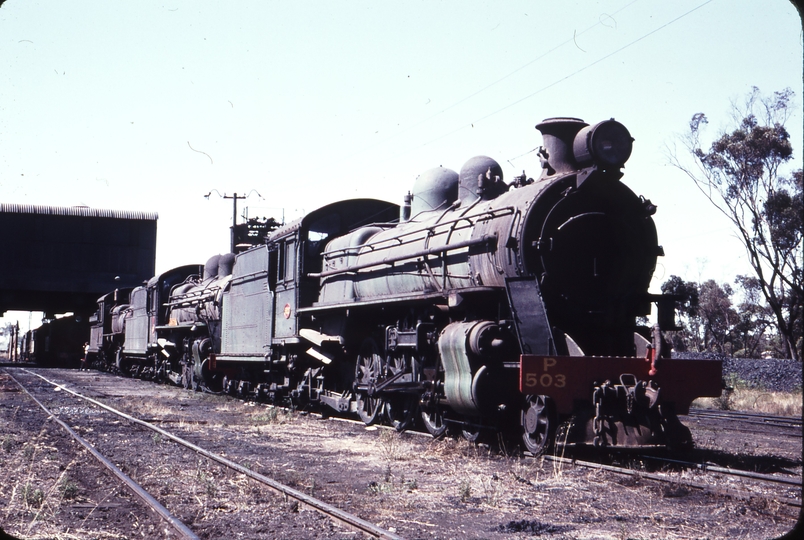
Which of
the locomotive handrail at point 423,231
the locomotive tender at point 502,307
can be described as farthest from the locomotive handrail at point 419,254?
the locomotive handrail at point 423,231

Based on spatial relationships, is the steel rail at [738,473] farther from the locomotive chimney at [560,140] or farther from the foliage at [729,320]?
the foliage at [729,320]

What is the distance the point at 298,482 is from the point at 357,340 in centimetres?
505

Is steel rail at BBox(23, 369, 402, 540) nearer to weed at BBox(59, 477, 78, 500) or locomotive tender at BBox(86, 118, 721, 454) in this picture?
weed at BBox(59, 477, 78, 500)

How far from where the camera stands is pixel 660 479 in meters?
6.82

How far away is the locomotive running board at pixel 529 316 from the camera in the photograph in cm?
817

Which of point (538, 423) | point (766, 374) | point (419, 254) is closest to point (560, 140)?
point (419, 254)

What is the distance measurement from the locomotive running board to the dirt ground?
1.21 metres

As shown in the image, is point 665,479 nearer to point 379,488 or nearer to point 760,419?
point 379,488

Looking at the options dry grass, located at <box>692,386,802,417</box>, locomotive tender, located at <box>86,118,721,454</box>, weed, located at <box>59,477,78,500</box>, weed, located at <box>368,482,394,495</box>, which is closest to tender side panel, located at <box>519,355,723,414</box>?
locomotive tender, located at <box>86,118,721,454</box>

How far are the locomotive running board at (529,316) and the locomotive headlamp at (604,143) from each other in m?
1.60

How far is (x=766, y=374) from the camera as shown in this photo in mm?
25656

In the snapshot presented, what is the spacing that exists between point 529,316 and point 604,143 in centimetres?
214

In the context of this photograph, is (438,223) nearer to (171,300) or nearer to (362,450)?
(362,450)

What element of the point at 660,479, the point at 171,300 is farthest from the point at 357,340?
the point at 171,300
